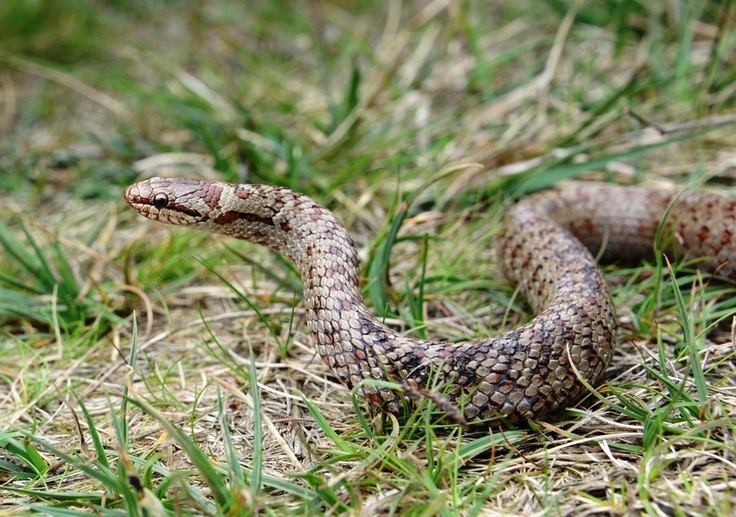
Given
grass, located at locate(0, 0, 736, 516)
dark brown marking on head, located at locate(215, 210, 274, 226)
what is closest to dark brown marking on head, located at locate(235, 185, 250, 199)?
dark brown marking on head, located at locate(215, 210, 274, 226)

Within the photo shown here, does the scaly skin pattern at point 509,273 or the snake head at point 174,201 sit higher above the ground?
the snake head at point 174,201

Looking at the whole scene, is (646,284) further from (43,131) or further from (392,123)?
(43,131)

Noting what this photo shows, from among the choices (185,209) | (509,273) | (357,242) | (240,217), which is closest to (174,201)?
(185,209)

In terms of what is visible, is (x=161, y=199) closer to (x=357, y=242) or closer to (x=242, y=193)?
(x=242, y=193)

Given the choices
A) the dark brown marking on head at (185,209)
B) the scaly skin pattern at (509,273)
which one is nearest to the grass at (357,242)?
the scaly skin pattern at (509,273)

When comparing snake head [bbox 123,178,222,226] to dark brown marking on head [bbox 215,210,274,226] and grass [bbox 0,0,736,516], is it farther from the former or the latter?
grass [bbox 0,0,736,516]

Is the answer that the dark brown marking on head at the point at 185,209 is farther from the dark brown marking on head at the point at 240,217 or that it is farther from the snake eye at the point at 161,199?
the dark brown marking on head at the point at 240,217
